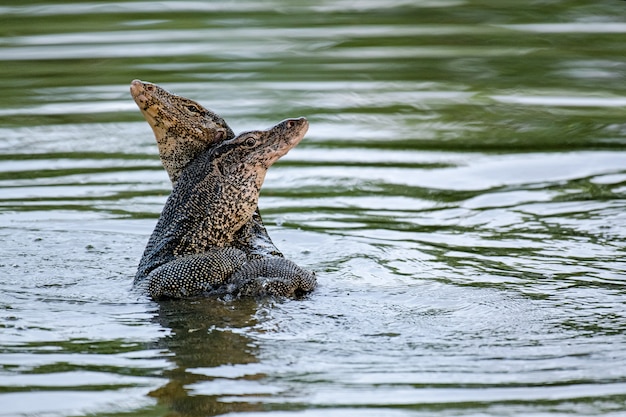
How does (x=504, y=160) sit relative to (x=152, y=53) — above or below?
below

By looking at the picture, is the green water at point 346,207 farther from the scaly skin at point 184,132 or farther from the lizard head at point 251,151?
the lizard head at point 251,151

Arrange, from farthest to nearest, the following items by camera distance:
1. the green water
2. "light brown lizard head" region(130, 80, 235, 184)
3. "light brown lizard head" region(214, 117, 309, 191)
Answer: "light brown lizard head" region(214, 117, 309, 191)
"light brown lizard head" region(130, 80, 235, 184)
the green water

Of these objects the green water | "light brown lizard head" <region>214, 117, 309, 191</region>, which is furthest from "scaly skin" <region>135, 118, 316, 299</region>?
the green water

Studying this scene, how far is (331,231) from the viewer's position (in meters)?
9.70

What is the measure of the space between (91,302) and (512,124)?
19.9ft

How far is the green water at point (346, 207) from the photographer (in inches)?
247

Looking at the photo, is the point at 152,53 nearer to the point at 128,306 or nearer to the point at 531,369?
the point at 128,306

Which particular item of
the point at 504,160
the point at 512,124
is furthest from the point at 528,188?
the point at 512,124

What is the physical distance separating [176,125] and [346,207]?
2700 mm

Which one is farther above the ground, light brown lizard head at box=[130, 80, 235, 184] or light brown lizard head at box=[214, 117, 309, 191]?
light brown lizard head at box=[130, 80, 235, 184]

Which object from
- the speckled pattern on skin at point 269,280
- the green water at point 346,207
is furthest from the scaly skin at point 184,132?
the green water at point 346,207

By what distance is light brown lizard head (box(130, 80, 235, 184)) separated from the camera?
7891 mm

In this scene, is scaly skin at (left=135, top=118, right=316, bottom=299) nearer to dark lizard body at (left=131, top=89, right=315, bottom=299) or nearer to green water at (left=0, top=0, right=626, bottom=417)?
dark lizard body at (left=131, top=89, right=315, bottom=299)

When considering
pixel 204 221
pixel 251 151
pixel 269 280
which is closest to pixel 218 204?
pixel 204 221
